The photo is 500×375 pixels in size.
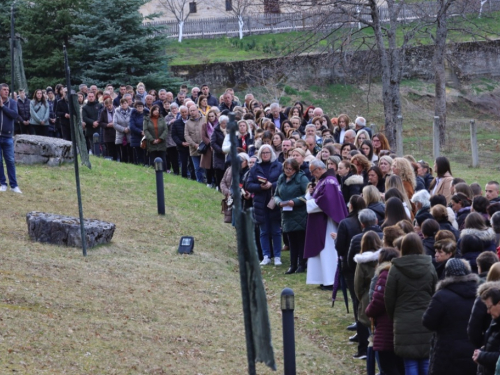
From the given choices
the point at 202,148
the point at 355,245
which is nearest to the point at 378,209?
the point at 355,245

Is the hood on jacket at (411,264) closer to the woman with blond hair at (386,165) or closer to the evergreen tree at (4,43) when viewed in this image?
the woman with blond hair at (386,165)

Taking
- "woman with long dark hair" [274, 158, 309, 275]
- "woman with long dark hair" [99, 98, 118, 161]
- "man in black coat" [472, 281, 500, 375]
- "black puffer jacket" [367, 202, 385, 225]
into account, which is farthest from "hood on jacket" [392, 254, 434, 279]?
"woman with long dark hair" [99, 98, 118, 161]

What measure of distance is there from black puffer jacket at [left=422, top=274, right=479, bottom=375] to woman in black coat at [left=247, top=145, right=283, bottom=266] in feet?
25.8

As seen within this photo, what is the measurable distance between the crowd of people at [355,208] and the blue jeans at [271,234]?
0.03 metres

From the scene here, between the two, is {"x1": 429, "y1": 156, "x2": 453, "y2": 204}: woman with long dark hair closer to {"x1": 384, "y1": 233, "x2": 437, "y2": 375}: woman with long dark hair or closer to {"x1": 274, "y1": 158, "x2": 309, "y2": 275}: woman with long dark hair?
{"x1": 274, "y1": 158, "x2": 309, "y2": 275}: woman with long dark hair

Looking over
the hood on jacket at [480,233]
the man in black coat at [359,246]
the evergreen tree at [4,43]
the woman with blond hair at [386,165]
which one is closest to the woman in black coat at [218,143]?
the woman with blond hair at [386,165]

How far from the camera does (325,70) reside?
47375 millimetres

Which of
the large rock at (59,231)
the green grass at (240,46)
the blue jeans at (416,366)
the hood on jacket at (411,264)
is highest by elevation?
the green grass at (240,46)

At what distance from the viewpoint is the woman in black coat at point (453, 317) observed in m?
7.89

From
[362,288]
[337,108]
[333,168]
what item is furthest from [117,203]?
[337,108]

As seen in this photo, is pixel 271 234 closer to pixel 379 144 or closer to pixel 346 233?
pixel 379 144

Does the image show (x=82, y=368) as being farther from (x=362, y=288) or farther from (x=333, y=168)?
(x=333, y=168)

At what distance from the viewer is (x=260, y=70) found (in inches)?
1816

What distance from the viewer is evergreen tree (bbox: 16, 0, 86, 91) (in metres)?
35.6
